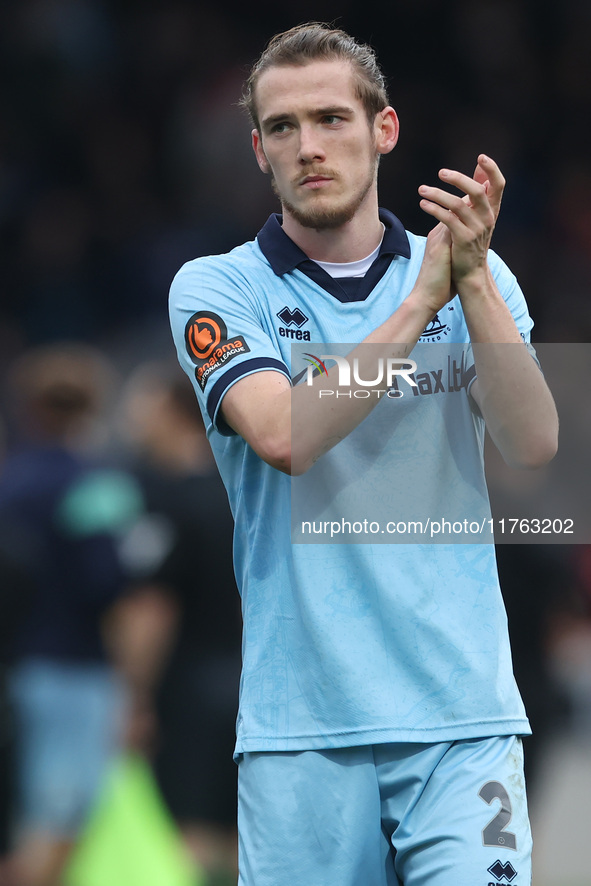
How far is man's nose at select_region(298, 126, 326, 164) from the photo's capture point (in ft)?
8.56

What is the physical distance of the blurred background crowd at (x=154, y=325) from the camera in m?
4.33

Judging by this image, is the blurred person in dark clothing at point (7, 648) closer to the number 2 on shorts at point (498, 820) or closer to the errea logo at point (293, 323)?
the errea logo at point (293, 323)

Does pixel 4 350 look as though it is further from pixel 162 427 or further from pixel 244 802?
pixel 244 802

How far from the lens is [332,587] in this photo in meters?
2.45

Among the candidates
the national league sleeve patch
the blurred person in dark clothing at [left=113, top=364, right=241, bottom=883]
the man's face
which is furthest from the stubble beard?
the blurred person in dark clothing at [left=113, top=364, right=241, bottom=883]

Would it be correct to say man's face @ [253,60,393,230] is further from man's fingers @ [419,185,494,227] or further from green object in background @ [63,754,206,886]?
green object in background @ [63,754,206,886]

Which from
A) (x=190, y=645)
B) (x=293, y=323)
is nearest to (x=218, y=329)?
(x=293, y=323)

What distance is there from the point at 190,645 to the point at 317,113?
7.36 feet

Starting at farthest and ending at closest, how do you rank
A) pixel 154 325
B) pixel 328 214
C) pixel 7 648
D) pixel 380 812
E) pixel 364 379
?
1. pixel 154 325
2. pixel 7 648
3. pixel 328 214
4. pixel 380 812
5. pixel 364 379

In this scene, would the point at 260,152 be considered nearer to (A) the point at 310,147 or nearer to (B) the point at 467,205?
(A) the point at 310,147

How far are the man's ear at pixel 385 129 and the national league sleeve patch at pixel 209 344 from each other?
632mm

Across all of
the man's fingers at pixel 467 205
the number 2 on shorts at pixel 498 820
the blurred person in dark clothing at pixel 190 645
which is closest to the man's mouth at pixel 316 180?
the man's fingers at pixel 467 205

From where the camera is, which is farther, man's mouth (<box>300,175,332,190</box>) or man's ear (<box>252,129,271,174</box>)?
man's ear (<box>252,129,271,174</box>)

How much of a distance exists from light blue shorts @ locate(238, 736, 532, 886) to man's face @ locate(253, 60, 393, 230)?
1198 millimetres
